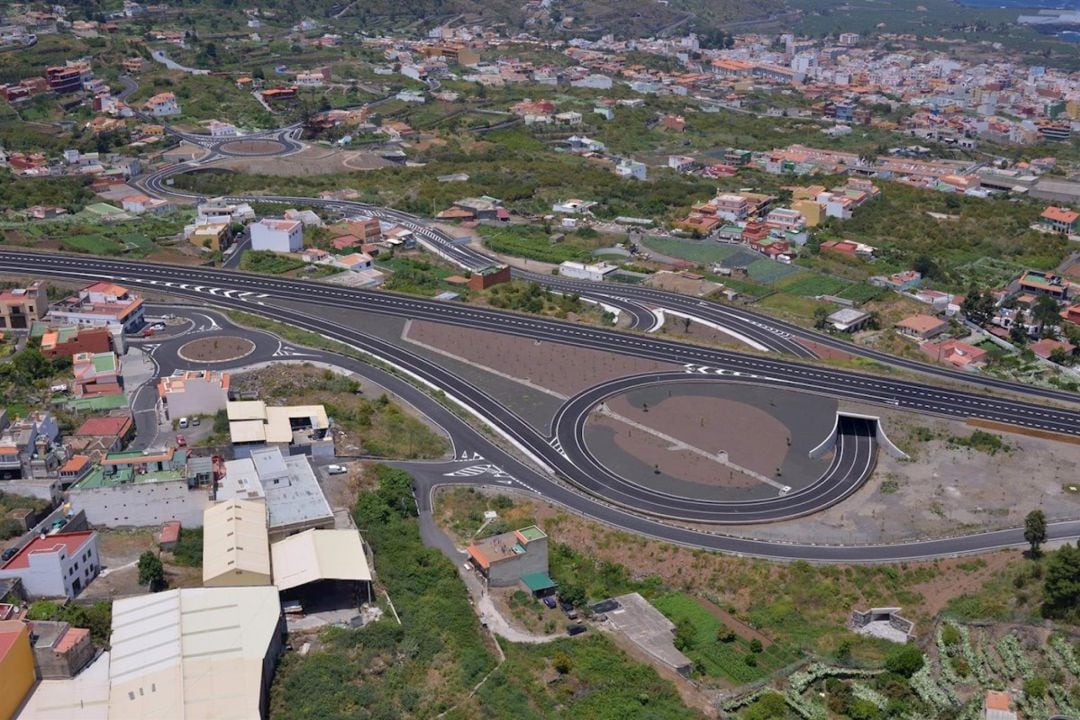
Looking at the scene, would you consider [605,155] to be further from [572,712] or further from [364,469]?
[572,712]

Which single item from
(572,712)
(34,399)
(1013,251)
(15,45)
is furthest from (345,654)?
(15,45)

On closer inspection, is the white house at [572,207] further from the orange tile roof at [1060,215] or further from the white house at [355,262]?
the orange tile roof at [1060,215]

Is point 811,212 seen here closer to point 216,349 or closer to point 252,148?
point 216,349

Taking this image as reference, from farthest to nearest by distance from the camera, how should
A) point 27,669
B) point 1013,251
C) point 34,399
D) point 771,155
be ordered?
point 771,155
point 1013,251
point 34,399
point 27,669

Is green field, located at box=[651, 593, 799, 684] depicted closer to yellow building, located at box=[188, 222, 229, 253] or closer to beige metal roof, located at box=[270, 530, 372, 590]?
beige metal roof, located at box=[270, 530, 372, 590]

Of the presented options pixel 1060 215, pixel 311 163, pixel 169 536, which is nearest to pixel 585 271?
pixel 311 163

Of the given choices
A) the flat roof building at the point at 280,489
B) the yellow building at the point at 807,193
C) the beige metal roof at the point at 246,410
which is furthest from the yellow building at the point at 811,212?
the flat roof building at the point at 280,489

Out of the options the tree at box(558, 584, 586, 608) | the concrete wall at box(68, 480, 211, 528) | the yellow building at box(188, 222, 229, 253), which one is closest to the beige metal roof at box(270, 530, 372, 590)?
the concrete wall at box(68, 480, 211, 528)
